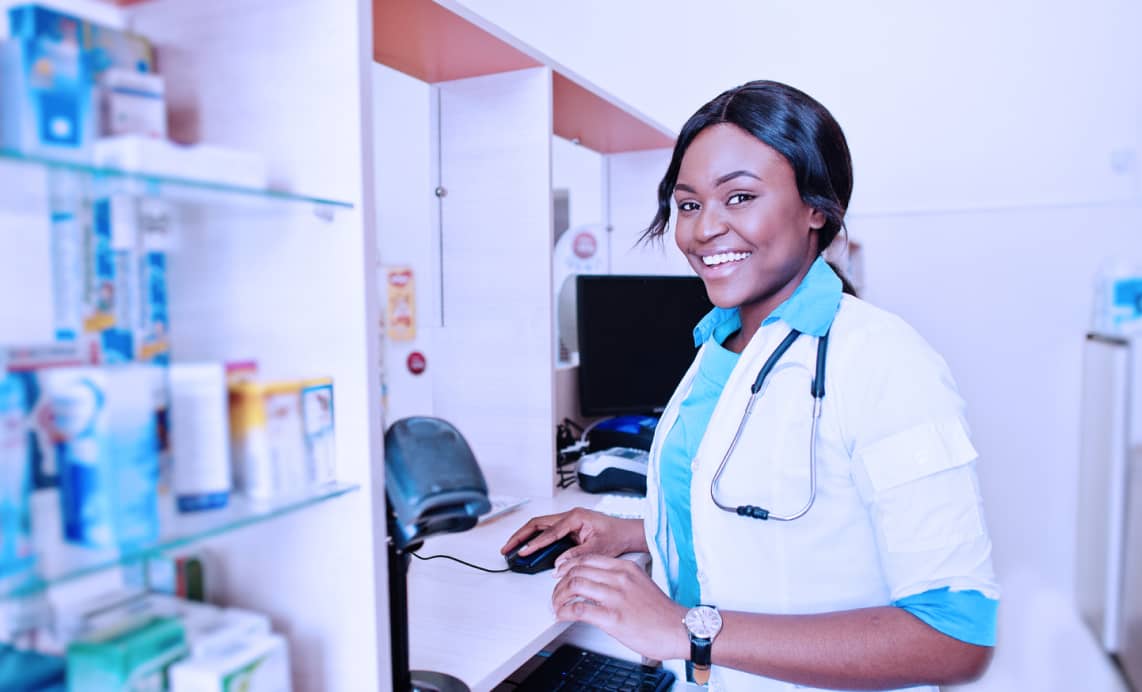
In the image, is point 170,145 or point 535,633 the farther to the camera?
point 535,633

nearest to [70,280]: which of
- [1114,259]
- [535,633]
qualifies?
A: [535,633]

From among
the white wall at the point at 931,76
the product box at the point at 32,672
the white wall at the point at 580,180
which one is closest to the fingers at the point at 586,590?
the product box at the point at 32,672

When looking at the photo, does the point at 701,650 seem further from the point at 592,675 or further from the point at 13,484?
the point at 13,484

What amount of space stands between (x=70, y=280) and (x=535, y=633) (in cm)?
69

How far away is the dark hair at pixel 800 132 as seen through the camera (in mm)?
1085

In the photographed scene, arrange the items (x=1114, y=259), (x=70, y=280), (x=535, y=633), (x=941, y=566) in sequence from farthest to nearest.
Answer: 1. (x=1114, y=259)
2. (x=535, y=633)
3. (x=941, y=566)
4. (x=70, y=280)

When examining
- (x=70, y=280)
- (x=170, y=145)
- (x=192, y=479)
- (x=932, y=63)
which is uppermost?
(x=932, y=63)

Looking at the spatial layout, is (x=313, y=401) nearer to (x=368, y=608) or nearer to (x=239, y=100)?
(x=368, y=608)

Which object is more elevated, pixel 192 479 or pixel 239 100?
pixel 239 100

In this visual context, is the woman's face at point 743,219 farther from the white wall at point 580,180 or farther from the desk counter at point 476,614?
the white wall at point 580,180

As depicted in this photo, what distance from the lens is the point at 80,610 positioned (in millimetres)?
610

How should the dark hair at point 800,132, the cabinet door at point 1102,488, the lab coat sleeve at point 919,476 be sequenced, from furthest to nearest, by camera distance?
the cabinet door at point 1102,488, the dark hair at point 800,132, the lab coat sleeve at point 919,476

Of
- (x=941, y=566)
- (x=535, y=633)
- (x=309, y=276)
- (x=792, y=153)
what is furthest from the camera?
(x=792, y=153)

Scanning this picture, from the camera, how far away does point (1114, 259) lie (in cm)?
262
